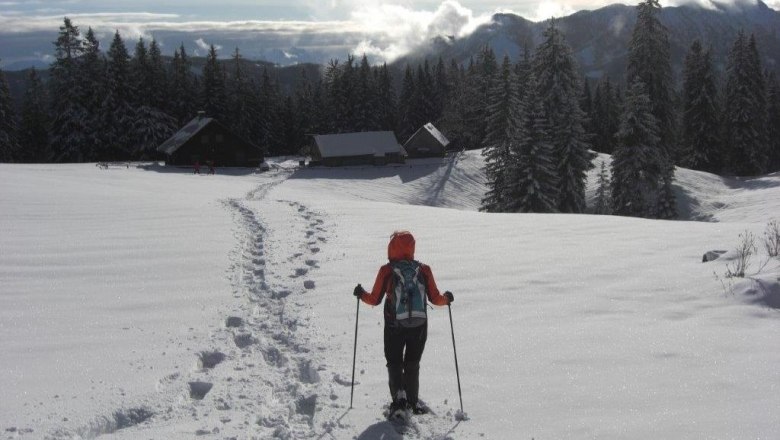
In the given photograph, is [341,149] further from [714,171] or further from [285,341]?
[285,341]

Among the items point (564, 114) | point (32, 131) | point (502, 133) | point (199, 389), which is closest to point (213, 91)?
point (32, 131)

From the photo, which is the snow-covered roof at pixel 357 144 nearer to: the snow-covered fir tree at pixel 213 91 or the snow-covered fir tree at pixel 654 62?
the snow-covered fir tree at pixel 213 91

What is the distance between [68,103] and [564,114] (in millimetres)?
42672

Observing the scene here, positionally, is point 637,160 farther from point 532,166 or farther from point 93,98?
point 93,98

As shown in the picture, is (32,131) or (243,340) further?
(32,131)

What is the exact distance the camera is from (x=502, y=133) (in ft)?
132

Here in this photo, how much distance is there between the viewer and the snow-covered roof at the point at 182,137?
50.8 meters

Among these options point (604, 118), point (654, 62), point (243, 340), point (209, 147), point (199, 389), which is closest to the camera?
point (199, 389)

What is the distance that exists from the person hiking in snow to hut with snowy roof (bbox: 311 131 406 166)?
52.0 metres

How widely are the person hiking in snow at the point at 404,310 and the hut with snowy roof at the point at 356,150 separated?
5201 cm

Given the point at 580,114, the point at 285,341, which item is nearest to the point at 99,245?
the point at 285,341

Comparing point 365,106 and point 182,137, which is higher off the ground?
point 365,106

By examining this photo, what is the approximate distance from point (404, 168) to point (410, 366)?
170 feet

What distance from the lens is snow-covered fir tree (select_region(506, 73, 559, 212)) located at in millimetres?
35000
